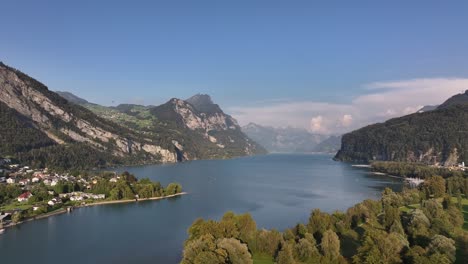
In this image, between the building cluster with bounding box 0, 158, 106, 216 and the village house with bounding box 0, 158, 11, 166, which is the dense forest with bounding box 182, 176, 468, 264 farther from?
the village house with bounding box 0, 158, 11, 166

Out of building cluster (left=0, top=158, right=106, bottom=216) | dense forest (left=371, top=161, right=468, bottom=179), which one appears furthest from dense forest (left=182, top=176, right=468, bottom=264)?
dense forest (left=371, top=161, right=468, bottom=179)

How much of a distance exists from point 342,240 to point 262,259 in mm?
11921

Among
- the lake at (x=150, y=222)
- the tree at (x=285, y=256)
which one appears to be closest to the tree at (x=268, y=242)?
the tree at (x=285, y=256)

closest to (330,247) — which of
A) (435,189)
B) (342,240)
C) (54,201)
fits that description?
(342,240)

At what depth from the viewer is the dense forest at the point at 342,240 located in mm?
38656

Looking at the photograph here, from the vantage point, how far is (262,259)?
4441cm

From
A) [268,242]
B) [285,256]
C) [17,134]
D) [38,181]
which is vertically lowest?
[285,256]

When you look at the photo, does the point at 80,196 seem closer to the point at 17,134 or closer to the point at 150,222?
the point at 150,222

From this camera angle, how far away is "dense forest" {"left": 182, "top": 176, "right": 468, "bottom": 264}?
38656mm

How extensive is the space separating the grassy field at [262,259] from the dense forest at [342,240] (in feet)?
0.04

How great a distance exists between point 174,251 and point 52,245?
18.1 m

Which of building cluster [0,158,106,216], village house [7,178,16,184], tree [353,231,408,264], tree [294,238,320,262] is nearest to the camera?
tree [353,231,408,264]

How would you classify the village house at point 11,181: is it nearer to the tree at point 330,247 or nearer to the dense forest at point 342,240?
the dense forest at point 342,240

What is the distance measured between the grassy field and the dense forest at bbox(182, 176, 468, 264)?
0.04 feet
